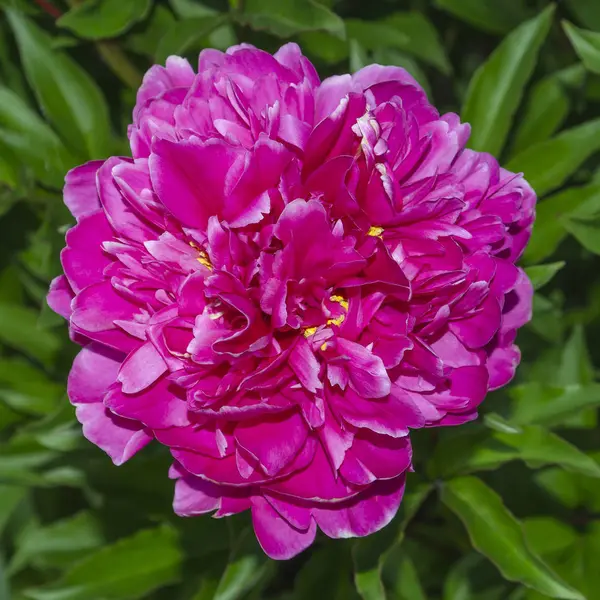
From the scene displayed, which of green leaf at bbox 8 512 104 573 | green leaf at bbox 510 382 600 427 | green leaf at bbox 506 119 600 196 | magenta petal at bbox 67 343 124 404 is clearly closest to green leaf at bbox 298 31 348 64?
green leaf at bbox 506 119 600 196

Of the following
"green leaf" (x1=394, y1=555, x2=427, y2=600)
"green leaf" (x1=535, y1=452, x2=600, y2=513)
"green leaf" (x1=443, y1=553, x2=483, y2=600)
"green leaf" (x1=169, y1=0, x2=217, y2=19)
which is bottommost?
"green leaf" (x1=443, y1=553, x2=483, y2=600)

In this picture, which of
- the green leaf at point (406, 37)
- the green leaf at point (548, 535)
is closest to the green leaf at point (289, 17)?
the green leaf at point (406, 37)

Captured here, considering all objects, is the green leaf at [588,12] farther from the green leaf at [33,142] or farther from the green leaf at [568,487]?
the green leaf at [33,142]

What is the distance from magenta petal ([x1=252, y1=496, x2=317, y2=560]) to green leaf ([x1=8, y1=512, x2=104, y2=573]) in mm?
618

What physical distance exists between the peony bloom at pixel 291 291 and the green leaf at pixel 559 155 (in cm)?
30

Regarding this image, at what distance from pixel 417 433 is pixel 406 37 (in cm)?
64

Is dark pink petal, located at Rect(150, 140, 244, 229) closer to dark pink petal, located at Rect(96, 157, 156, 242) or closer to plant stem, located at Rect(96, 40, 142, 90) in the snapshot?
dark pink petal, located at Rect(96, 157, 156, 242)

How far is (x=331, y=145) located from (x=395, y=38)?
63cm

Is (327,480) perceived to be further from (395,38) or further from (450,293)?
(395,38)

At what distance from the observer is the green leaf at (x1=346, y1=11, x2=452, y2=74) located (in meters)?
1.48

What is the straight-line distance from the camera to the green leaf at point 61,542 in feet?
4.81

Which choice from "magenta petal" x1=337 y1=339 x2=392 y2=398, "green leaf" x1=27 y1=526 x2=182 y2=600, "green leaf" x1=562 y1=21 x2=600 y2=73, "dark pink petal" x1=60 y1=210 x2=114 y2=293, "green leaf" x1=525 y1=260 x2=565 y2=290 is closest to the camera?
"magenta petal" x1=337 y1=339 x2=392 y2=398

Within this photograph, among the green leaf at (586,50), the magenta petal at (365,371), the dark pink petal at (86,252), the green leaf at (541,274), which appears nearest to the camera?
the magenta petal at (365,371)

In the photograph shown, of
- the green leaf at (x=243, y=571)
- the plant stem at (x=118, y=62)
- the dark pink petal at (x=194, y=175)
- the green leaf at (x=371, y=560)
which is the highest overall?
the dark pink petal at (x=194, y=175)
